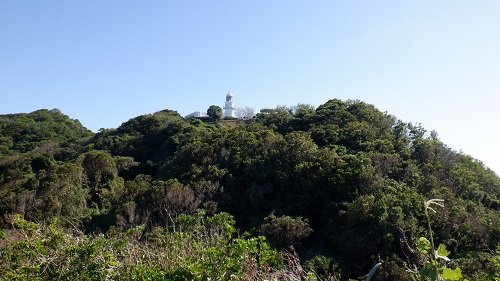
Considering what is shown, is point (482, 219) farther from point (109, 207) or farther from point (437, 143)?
point (109, 207)

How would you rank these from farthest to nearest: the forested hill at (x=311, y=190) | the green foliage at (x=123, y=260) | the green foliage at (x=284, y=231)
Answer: the green foliage at (x=284, y=231) < the forested hill at (x=311, y=190) < the green foliage at (x=123, y=260)

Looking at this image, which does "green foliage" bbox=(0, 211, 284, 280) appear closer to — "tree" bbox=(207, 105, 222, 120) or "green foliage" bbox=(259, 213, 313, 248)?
"green foliage" bbox=(259, 213, 313, 248)

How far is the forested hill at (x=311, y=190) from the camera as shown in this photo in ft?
46.6

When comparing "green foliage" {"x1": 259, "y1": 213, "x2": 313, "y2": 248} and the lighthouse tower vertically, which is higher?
the lighthouse tower

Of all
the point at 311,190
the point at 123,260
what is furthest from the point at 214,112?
the point at 123,260

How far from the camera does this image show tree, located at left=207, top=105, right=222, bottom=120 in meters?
39.7

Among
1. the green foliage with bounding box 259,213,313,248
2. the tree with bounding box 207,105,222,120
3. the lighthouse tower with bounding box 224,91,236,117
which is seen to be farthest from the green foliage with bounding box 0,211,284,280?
the lighthouse tower with bounding box 224,91,236,117

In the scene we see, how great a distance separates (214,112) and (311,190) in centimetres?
2287

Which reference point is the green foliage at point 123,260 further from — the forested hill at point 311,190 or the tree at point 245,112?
the tree at point 245,112

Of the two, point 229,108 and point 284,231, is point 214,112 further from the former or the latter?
point 284,231

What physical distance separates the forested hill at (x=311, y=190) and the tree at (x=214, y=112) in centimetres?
1289

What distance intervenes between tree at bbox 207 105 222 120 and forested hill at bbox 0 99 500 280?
508 inches

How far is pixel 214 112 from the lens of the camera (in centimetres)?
3991

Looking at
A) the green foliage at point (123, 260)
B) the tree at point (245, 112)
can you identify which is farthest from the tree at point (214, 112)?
the green foliage at point (123, 260)
